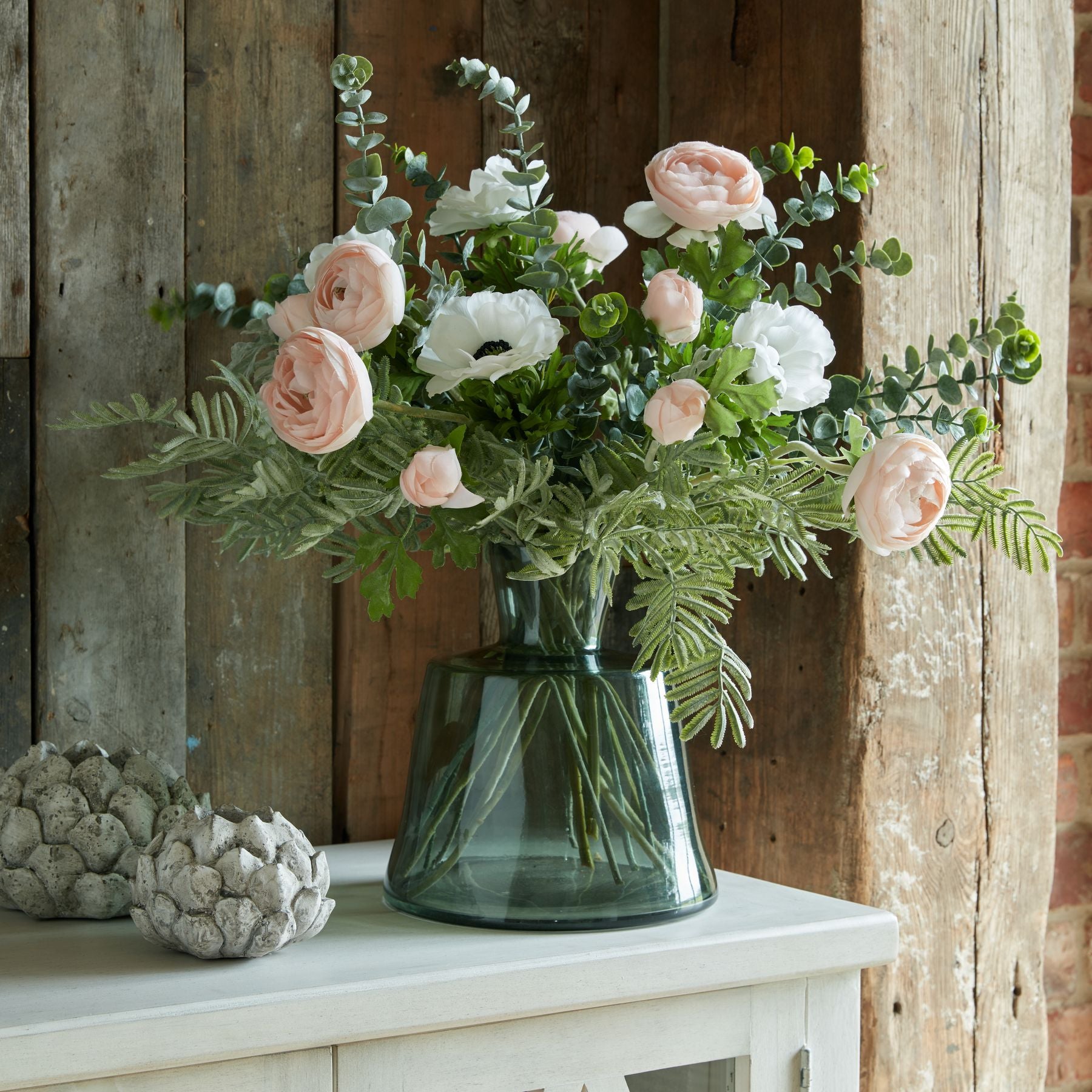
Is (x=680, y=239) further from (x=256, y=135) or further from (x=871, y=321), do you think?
(x=256, y=135)

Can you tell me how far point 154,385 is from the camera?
49.4 inches

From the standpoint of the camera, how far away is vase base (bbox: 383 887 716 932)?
970mm

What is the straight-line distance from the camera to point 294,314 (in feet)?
3.05

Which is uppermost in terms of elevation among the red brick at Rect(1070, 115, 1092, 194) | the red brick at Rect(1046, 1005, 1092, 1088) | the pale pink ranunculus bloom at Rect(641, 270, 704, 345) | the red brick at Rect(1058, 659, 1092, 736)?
the red brick at Rect(1070, 115, 1092, 194)

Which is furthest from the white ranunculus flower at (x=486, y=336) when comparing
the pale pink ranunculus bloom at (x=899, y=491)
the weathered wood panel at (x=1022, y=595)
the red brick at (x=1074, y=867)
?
the red brick at (x=1074, y=867)

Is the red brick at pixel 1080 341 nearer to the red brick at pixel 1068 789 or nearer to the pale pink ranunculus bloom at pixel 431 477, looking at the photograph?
the red brick at pixel 1068 789

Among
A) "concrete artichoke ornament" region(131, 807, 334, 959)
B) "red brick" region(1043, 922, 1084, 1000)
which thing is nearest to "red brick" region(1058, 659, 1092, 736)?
"red brick" region(1043, 922, 1084, 1000)

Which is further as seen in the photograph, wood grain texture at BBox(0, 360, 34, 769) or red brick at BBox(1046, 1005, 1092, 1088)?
red brick at BBox(1046, 1005, 1092, 1088)

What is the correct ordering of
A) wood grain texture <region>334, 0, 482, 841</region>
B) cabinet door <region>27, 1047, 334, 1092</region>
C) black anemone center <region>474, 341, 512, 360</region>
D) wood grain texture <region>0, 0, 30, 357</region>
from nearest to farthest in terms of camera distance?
cabinet door <region>27, 1047, 334, 1092</region> → black anemone center <region>474, 341, 512, 360</region> → wood grain texture <region>0, 0, 30, 357</region> → wood grain texture <region>334, 0, 482, 841</region>

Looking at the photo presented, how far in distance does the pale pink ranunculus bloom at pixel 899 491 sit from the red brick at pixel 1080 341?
3.20ft

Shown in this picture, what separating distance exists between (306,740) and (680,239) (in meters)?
0.65

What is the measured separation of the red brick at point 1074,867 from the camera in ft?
5.65

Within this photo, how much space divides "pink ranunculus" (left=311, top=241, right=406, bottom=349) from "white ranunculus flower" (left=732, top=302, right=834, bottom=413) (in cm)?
24

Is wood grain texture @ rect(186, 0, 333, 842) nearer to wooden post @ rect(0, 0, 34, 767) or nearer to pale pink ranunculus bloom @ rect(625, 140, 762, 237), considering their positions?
wooden post @ rect(0, 0, 34, 767)
